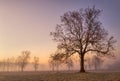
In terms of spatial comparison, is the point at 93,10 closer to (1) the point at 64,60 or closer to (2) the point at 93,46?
(2) the point at 93,46

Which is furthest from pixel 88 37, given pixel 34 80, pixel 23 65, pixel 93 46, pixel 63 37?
pixel 23 65

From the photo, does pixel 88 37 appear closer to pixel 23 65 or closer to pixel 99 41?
pixel 99 41

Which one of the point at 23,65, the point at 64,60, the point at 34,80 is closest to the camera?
the point at 34,80

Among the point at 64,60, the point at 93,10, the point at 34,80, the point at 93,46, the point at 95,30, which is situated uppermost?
the point at 93,10

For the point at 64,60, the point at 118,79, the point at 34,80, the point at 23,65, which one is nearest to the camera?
the point at 118,79

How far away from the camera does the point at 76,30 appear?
49938 mm

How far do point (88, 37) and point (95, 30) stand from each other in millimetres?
2537

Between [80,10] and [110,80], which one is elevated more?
[80,10]

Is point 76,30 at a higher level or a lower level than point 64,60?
higher

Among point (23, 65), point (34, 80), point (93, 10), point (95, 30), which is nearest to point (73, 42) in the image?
point (95, 30)

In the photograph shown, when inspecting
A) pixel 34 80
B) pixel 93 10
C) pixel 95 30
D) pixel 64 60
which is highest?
pixel 93 10

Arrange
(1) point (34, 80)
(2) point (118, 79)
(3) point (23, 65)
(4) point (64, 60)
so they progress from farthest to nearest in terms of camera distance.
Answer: (3) point (23, 65) < (4) point (64, 60) < (1) point (34, 80) < (2) point (118, 79)

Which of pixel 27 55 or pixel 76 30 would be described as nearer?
pixel 76 30

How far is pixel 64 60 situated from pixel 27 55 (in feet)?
360
